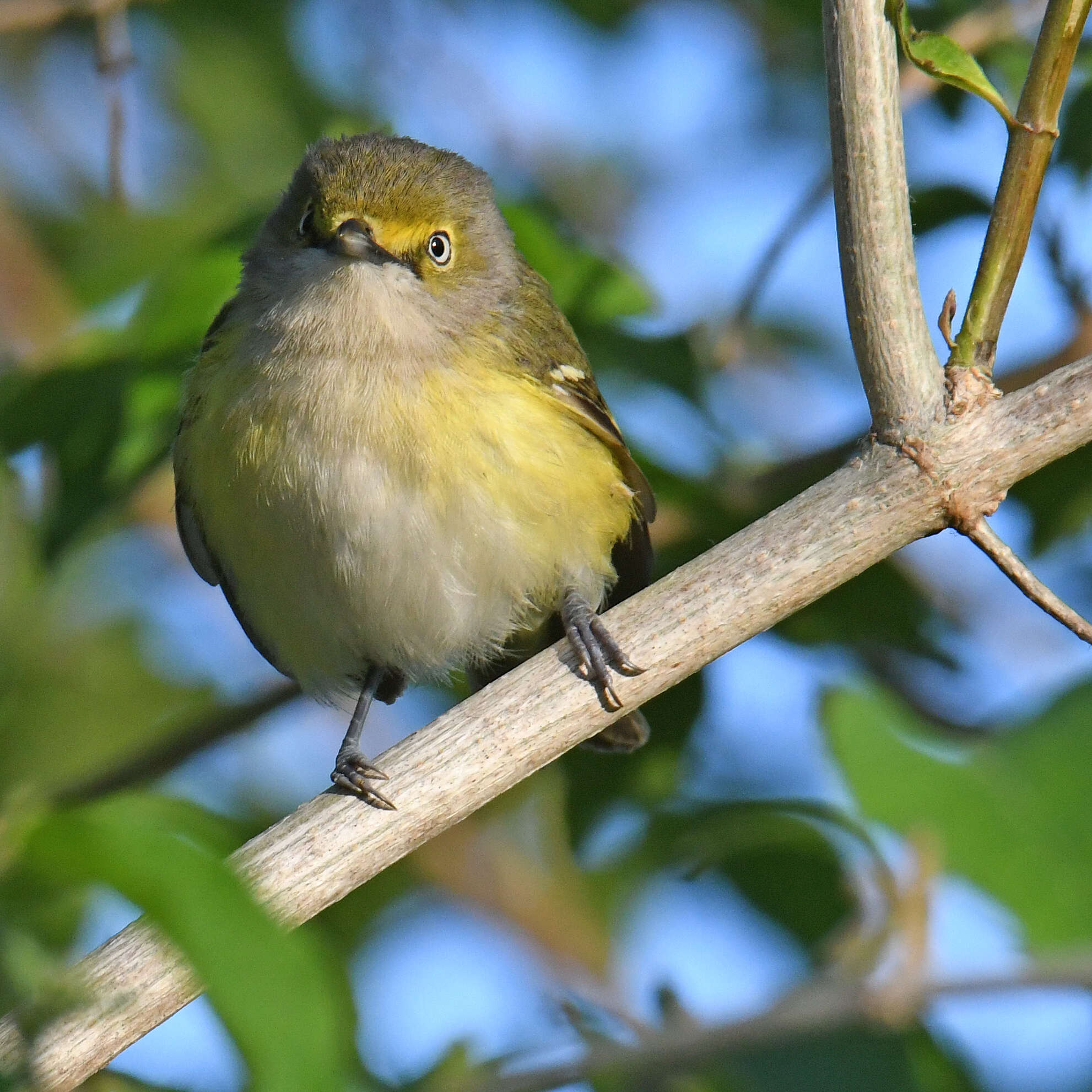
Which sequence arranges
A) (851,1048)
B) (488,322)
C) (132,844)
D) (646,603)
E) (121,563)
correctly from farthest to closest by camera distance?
(121,563), (488,322), (646,603), (851,1048), (132,844)

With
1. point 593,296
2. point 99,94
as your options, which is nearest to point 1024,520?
point 593,296

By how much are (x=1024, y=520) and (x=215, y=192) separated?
3432 mm

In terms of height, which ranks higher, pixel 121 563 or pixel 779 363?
pixel 121 563

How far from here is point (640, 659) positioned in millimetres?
2912

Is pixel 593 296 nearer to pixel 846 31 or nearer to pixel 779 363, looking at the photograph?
pixel 846 31

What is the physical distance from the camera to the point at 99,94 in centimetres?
604

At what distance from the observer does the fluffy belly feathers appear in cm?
375

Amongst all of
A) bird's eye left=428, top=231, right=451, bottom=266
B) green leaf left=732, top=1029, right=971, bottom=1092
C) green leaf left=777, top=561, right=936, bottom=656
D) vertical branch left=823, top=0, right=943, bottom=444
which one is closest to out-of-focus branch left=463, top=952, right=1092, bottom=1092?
green leaf left=732, top=1029, right=971, bottom=1092

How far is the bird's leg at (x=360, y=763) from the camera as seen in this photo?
114 inches

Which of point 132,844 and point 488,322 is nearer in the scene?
point 132,844

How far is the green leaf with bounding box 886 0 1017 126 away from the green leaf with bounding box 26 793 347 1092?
1.73 meters

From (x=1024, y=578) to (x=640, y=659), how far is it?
76 cm

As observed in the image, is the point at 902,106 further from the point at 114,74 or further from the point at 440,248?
the point at 114,74

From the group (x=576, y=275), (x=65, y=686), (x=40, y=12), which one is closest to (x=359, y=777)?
(x=576, y=275)
